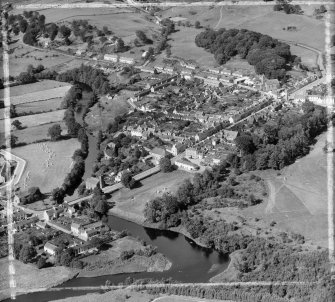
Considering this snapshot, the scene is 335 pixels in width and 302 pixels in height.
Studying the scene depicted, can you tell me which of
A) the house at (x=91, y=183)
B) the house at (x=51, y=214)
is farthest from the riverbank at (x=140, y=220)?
the house at (x=51, y=214)

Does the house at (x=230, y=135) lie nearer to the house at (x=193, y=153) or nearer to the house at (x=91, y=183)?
the house at (x=193, y=153)

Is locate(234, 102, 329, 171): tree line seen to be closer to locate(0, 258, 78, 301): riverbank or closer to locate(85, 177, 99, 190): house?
locate(85, 177, 99, 190): house

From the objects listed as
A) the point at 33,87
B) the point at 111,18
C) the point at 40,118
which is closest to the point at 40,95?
the point at 33,87

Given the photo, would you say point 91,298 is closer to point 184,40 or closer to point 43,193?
point 43,193

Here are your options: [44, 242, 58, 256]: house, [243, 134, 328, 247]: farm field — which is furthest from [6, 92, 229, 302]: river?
[243, 134, 328, 247]: farm field

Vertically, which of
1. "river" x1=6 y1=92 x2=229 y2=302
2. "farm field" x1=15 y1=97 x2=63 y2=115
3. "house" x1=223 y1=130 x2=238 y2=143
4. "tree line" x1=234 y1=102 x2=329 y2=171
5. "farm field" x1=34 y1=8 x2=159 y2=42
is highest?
"farm field" x1=34 y1=8 x2=159 y2=42
